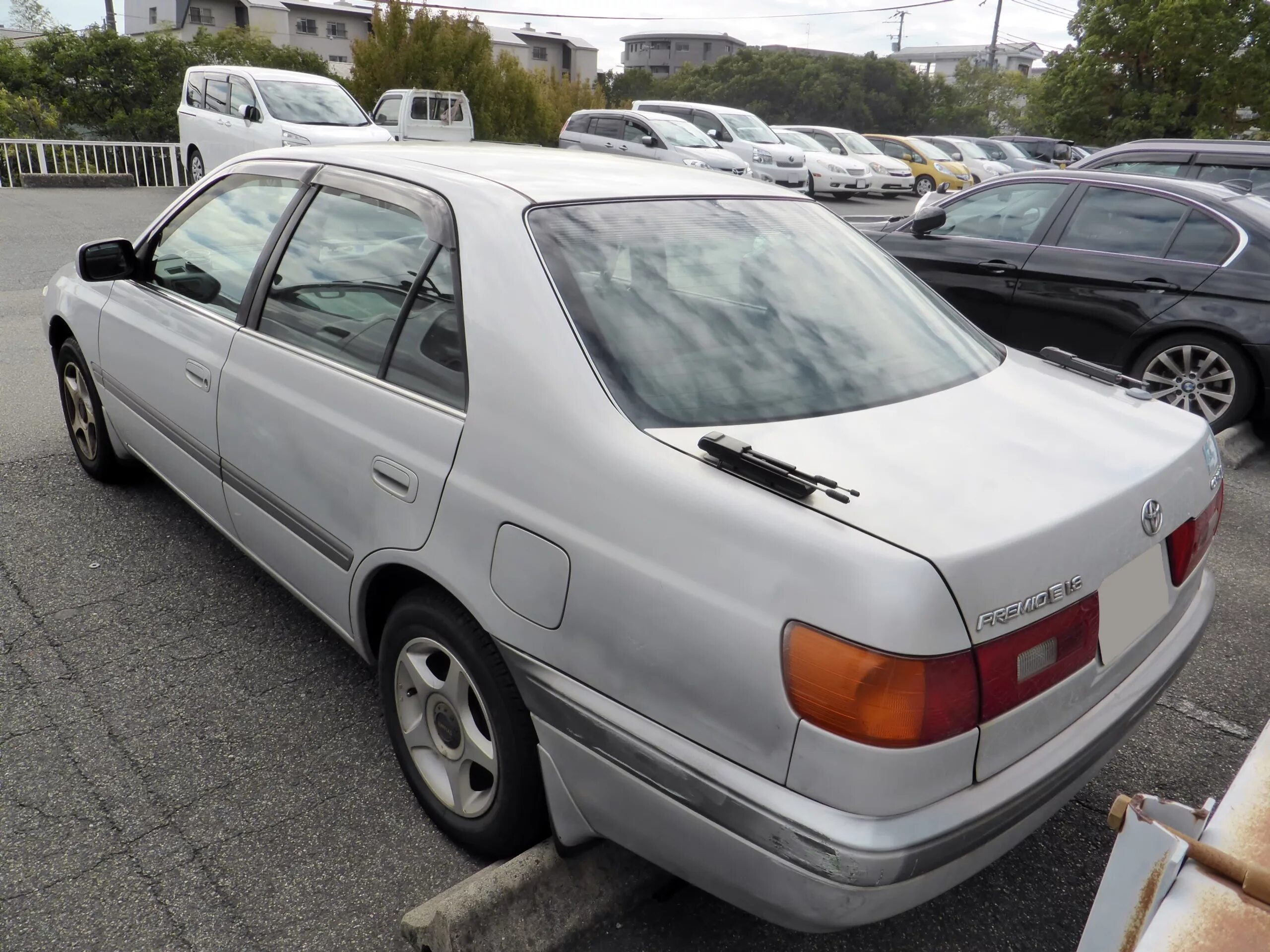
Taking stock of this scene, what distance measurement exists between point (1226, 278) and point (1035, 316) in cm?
108

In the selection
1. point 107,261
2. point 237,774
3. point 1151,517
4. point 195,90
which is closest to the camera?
point 1151,517

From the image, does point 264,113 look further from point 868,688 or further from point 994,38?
point 994,38

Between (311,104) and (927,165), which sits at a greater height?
(311,104)

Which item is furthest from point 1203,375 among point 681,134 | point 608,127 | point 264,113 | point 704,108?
point 704,108

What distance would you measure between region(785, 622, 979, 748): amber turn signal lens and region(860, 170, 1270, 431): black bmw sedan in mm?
5065

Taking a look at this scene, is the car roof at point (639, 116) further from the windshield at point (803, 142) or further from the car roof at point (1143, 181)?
the car roof at point (1143, 181)

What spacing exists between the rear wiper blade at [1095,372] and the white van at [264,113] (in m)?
12.4

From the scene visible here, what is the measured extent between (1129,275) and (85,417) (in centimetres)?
583

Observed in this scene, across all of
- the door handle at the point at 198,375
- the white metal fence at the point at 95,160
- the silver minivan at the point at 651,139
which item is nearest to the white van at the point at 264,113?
the white metal fence at the point at 95,160

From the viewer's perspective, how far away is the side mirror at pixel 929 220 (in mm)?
6418

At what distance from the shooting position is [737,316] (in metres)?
2.33

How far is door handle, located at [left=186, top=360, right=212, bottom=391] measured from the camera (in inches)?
121

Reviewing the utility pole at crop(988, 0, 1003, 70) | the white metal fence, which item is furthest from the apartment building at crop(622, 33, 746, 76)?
the white metal fence

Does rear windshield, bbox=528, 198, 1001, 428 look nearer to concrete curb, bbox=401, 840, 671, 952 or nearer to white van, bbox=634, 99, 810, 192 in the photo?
concrete curb, bbox=401, 840, 671, 952
